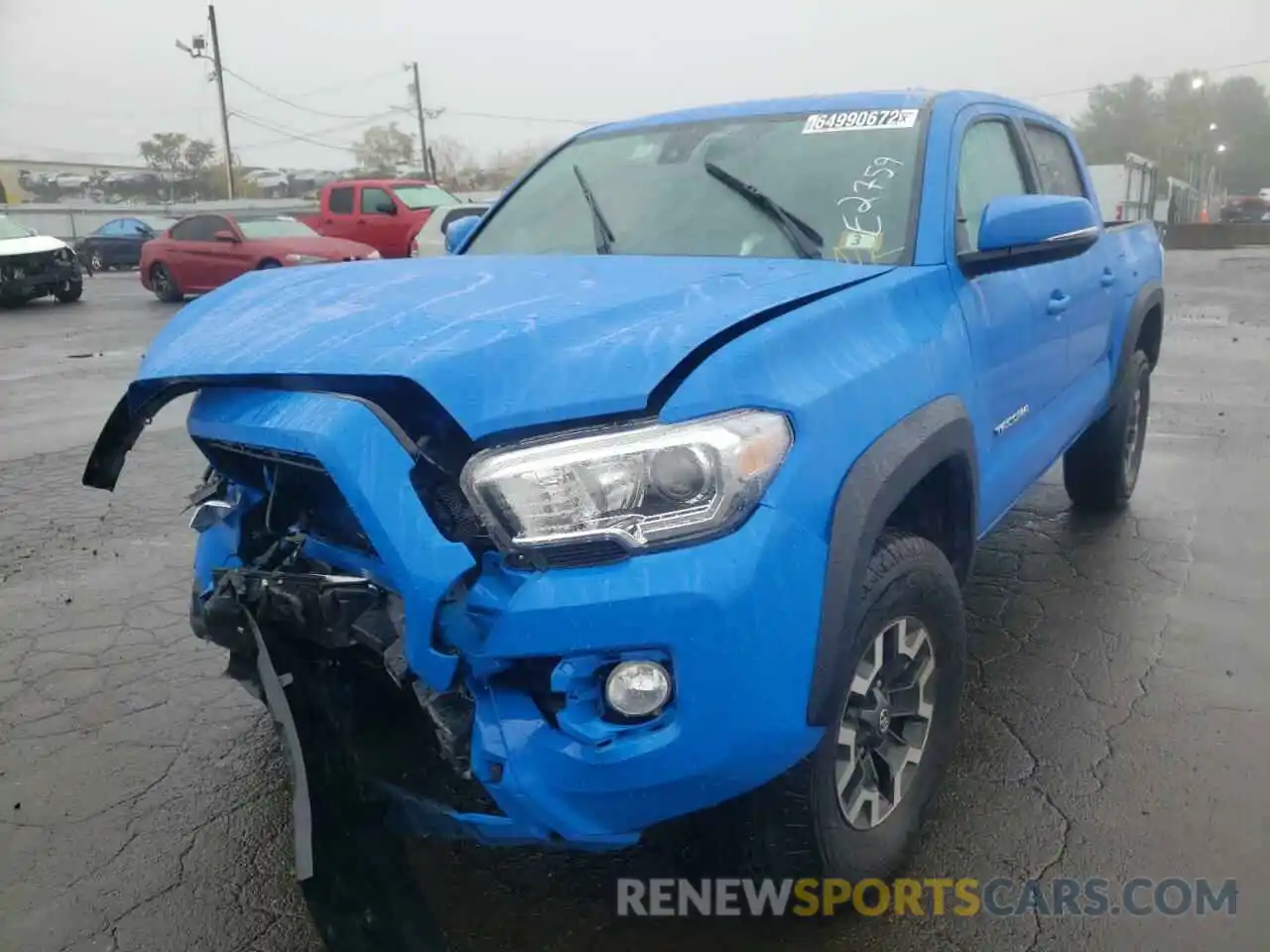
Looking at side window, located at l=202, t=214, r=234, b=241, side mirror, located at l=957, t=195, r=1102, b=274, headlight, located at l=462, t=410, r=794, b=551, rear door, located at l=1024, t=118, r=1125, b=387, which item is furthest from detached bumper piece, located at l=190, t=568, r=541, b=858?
side window, located at l=202, t=214, r=234, b=241

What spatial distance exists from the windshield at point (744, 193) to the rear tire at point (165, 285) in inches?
623

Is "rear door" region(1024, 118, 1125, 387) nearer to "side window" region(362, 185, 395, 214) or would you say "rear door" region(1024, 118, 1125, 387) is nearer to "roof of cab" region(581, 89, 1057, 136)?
"roof of cab" region(581, 89, 1057, 136)

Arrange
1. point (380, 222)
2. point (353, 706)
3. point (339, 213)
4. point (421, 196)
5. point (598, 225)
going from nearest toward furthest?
point (353, 706), point (598, 225), point (380, 222), point (421, 196), point (339, 213)

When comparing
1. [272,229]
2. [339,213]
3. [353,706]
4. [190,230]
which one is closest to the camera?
[353,706]

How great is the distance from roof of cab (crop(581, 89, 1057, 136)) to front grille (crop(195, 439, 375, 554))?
200 cm

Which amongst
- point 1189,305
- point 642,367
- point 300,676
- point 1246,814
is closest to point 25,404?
point 300,676

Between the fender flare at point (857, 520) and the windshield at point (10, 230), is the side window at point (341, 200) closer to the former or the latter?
the windshield at point (10, 230)

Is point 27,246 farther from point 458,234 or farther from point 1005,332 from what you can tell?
point 1005,332

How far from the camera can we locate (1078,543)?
191 inches

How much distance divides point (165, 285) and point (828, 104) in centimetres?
1699

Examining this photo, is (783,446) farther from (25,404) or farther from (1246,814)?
(25,404)

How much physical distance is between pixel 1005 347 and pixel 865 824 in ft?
4.84

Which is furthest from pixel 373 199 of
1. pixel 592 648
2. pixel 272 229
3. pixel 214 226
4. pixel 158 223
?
pixel 158 223

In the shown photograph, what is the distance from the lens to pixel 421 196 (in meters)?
18.3
